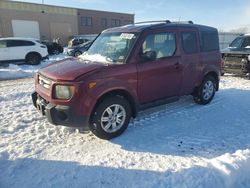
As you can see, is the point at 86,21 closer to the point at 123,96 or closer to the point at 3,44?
the point at 3,44

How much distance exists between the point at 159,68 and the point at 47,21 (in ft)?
125

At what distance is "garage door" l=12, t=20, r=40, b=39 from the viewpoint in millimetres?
35562

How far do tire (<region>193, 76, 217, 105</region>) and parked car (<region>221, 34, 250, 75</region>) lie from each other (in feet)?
12.5

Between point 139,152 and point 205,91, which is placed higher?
point 205,91

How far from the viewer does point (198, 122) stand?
17.2 feet

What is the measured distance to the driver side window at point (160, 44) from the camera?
4.90 meters

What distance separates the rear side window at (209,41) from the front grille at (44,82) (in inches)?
149

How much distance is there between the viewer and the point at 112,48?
503 cm

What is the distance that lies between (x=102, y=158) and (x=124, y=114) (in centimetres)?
101

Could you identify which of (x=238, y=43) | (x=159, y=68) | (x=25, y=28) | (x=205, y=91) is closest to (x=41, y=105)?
(x=159, y=68)

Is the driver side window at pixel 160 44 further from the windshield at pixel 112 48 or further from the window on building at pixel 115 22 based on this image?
the window on building at pixel 115 22

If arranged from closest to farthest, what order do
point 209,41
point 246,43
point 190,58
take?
1. point 190,58
2. point 209,41
3. point 246,43

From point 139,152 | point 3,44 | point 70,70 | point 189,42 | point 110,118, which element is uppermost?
point 189,42

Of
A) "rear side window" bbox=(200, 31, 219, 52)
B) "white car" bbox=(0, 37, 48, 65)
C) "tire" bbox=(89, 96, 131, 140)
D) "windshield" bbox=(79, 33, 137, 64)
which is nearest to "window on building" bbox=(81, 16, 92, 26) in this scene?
"white car" bbox=(0, 37, 48, 65)
